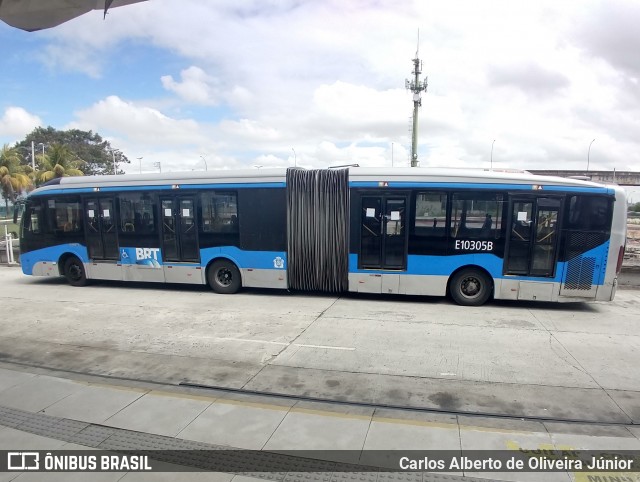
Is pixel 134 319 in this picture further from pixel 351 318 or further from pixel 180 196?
pixel 351 318

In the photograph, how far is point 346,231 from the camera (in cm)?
957

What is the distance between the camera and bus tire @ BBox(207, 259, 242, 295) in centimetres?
1049

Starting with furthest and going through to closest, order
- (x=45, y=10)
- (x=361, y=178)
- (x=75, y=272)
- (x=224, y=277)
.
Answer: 1. (x=75, y=272)
2. (x=224, y=277)
3. (x=361, y=178)
4. (x=45, y=10)

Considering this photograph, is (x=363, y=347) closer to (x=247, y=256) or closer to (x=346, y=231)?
(x=346, y=231)

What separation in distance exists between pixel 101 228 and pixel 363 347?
863 centimetres

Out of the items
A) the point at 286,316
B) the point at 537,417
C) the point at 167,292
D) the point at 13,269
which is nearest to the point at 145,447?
the point at 537,417

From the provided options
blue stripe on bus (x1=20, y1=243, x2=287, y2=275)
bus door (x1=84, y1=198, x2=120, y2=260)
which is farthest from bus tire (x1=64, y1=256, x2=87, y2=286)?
bus door (x1=84, y1=198, x2=120, y2=260)

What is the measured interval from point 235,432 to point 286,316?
174 inches

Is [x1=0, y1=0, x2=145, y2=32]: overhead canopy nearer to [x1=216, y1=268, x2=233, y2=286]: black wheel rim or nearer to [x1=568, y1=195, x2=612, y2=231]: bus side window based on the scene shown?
[x1=216, y1=268, x2=233, y2=286]: black wheel rim

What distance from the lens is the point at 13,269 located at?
15805 millimetres

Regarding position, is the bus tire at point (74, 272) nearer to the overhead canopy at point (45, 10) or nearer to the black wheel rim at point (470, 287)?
the overhead canopy at point (45, 10)

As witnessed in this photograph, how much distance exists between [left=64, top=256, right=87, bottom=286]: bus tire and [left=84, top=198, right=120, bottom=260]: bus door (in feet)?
2.48

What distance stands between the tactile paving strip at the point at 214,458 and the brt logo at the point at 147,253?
22.9 ft

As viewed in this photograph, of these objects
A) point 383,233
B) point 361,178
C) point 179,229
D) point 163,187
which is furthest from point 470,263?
point 163,187
